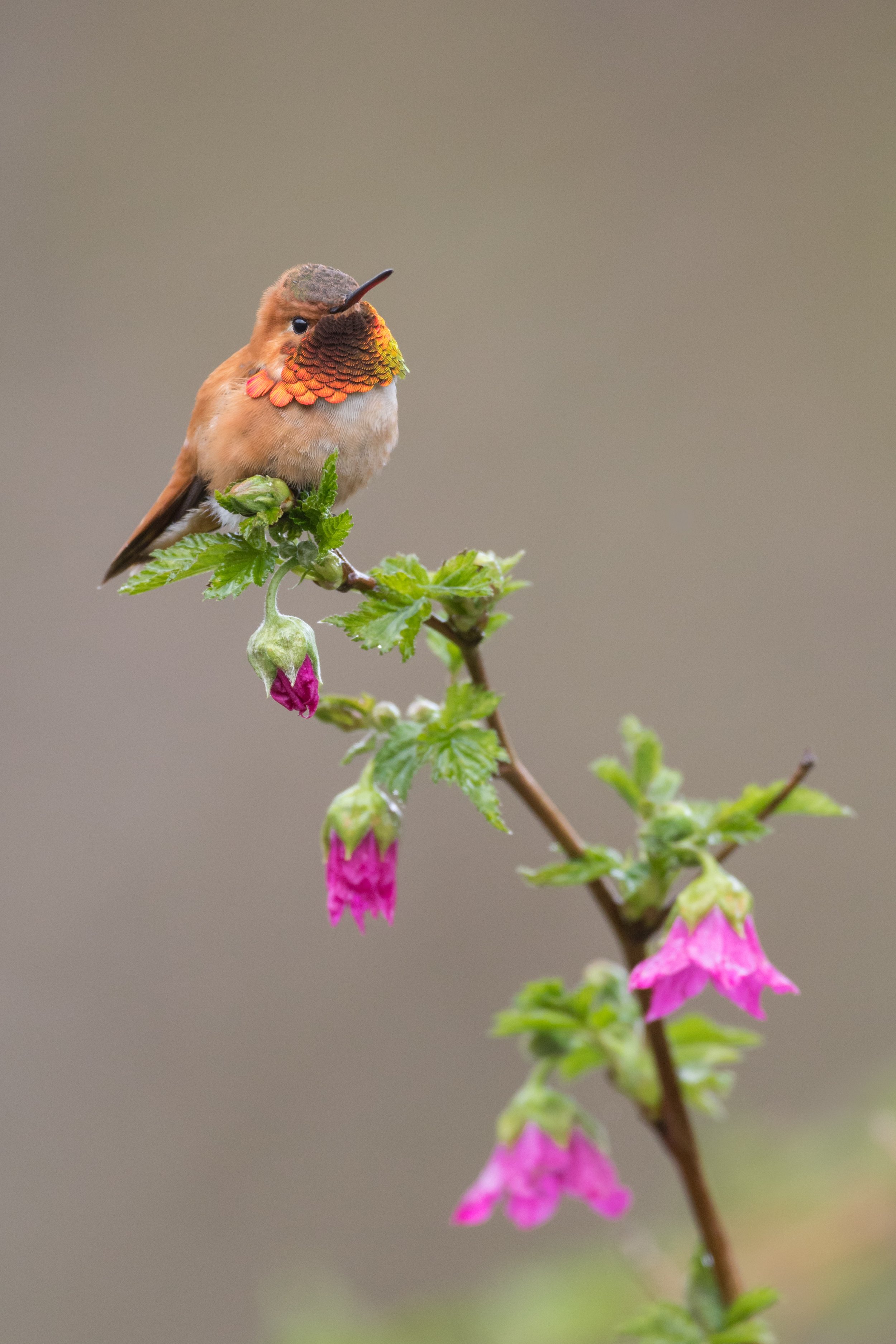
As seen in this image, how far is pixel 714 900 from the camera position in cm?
60

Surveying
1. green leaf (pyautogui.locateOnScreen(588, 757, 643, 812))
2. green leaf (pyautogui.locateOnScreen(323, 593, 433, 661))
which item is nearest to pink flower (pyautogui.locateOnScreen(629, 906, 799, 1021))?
green leaf (pyautogui.locateOnScreen(588, 757, 643, 812))

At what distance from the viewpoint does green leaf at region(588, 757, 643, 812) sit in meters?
0.68

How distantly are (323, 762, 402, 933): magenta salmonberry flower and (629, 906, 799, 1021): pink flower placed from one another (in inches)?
5.8

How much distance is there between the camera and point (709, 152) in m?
2.61

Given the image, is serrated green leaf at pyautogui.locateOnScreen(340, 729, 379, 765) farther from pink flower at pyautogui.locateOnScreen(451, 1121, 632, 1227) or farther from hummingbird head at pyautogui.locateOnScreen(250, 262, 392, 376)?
pink flower at pyautogui.locateOnScreen(451, 1121, 632, 1227)

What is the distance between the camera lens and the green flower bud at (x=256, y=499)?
0.51m

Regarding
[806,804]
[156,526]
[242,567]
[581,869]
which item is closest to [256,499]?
[242,567]

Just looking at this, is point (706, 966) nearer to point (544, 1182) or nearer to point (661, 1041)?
point (661, 1041)

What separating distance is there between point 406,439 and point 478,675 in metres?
1.82

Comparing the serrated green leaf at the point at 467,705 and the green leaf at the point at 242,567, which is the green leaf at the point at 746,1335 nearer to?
the serrated green leaf at the point at 467,705

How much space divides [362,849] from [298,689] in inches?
5.3

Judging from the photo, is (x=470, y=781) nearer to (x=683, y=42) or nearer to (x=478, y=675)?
(x=478, y=675)

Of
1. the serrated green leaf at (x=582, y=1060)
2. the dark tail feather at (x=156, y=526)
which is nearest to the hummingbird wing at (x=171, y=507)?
the dark tail feather at (x=156, y=526)

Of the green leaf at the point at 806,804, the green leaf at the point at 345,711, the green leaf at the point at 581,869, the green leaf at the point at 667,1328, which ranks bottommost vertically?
the green leaf at the point at 667,1328
